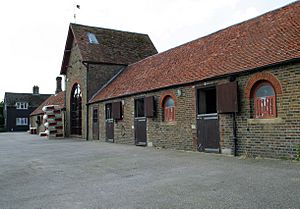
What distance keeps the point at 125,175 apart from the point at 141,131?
847 centimetres

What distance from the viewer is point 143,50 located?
27.4m

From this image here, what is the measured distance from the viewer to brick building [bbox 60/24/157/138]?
932 inches

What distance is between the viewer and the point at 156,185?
20.6ft

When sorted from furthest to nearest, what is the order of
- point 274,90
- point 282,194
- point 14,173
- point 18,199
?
point 274,90 → point 14,173 → point 18,199 → point 282,194

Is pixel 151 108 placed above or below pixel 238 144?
above

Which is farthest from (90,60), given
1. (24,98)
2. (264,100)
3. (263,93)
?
(24,98)

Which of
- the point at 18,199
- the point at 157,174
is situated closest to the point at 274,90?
the point at 157,174

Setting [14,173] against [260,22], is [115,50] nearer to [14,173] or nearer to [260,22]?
[260,22]

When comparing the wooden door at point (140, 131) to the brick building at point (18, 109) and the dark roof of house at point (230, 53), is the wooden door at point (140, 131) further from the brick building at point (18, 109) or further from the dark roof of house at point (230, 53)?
the brick building at point (18, 109)

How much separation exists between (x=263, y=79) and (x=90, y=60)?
1632cm

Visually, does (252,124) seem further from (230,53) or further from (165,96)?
(165,96)

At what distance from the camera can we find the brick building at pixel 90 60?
23.7 metres

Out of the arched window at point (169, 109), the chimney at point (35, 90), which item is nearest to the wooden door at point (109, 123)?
the arched window at point (169, 109)

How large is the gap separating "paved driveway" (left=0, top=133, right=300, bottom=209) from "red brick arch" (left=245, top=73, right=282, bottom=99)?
227cm
